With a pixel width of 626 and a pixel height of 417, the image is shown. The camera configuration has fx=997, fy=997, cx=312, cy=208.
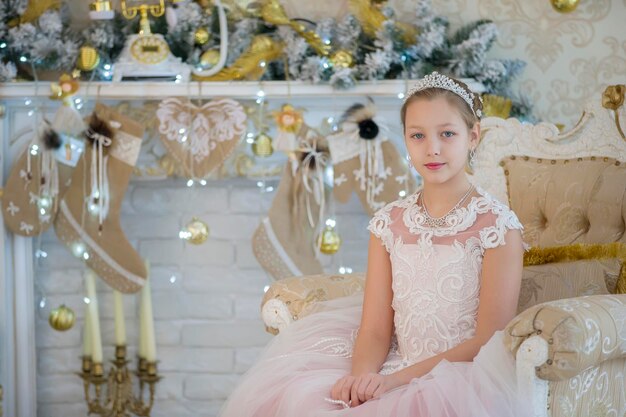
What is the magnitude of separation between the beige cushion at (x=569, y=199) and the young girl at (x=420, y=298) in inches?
18.0

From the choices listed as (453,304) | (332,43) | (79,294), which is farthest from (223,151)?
(453,304)

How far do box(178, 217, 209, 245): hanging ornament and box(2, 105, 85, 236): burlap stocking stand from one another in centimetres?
44

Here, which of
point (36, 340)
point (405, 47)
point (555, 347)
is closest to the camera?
point (555, 347)

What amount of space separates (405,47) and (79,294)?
1.42 metres

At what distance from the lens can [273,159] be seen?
3.33 metres

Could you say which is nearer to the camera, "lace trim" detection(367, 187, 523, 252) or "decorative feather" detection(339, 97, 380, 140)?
"lace trim" detection(367, 187, 523, 252)

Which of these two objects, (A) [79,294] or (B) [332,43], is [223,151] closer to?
(B) [332,43]

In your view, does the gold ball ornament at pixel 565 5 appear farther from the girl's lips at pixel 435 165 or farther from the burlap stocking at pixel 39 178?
the burlap stocking at pixel 39 178

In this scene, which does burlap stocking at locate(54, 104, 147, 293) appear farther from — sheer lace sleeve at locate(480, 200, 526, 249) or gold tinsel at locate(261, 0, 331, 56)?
sheer lace sleeve at locate(480, 200, 526, 249)

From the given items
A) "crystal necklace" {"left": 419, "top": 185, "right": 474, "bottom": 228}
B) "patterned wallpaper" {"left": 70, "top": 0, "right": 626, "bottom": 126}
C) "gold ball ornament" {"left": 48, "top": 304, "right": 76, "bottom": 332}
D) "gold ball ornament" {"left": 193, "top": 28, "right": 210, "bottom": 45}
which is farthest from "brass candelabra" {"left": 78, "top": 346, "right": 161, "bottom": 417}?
"crystal necklace" {"left": 419, "top": 185, "right": 474, "bottom": 228}

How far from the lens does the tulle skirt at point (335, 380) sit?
5.66 ft

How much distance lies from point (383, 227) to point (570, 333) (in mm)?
573

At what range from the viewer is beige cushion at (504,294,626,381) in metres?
1.71

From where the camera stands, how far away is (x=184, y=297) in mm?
3484
